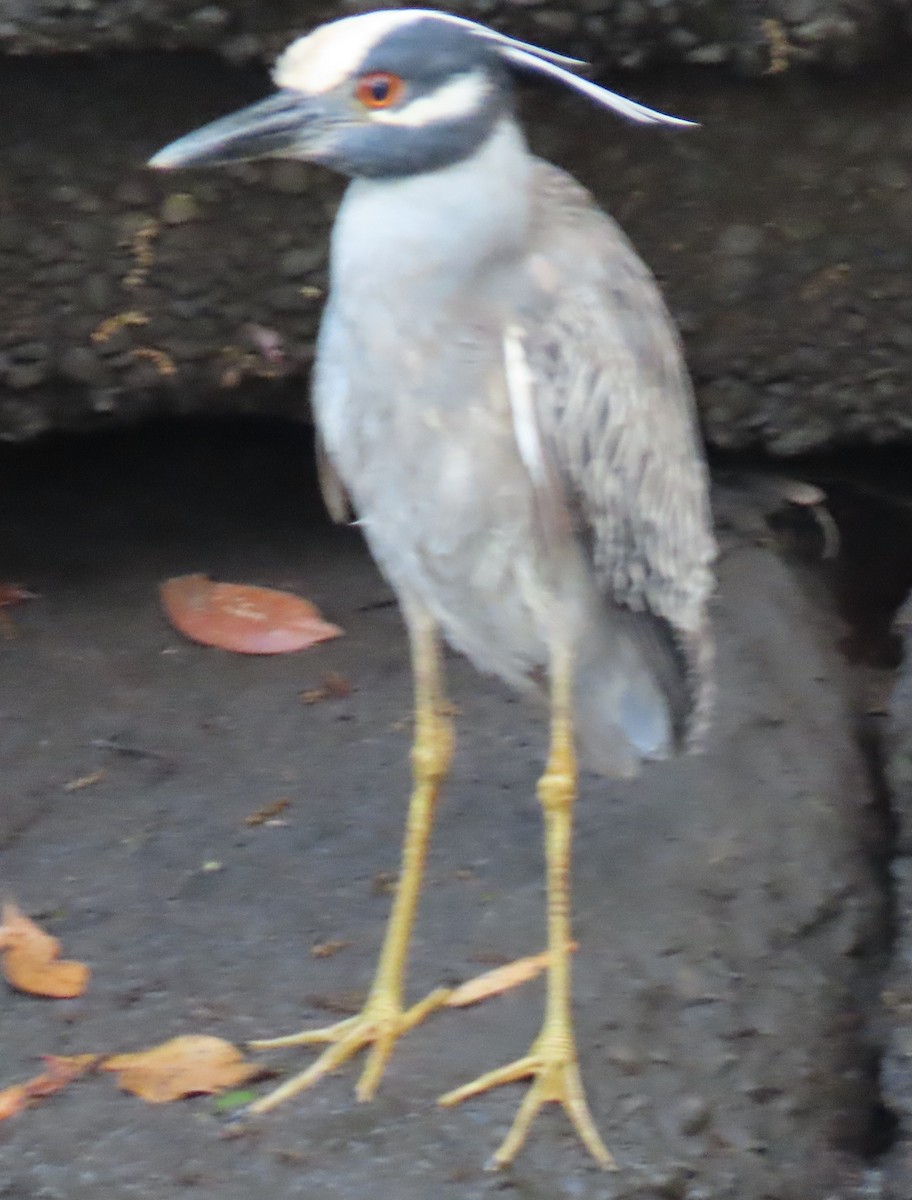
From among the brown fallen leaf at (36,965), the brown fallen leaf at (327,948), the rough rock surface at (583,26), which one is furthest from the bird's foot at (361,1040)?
the rough rock surface at (583,26)

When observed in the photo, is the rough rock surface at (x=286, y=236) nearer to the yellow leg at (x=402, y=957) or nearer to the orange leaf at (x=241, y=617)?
the orange leaf at (x=241, y=617)

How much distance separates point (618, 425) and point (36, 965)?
2.95 feet

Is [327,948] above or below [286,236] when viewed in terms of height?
below

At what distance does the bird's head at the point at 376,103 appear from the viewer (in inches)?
61.1

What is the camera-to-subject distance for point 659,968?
6.39 ft

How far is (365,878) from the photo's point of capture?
2.09 metres

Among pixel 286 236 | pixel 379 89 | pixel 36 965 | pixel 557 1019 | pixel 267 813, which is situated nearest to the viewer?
pixel 379 89

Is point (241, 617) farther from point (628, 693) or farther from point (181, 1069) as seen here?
point (181, 1069)

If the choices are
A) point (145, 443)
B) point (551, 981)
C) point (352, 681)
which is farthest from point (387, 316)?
point (145, 443)

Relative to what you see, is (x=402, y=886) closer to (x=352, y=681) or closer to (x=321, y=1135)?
(x=321, y=1135)

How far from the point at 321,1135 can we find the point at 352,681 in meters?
0.89

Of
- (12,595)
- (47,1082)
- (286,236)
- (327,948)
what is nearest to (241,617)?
(12,595)

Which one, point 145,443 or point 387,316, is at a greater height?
point 387,316

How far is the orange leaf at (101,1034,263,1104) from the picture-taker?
1736 millimetres
